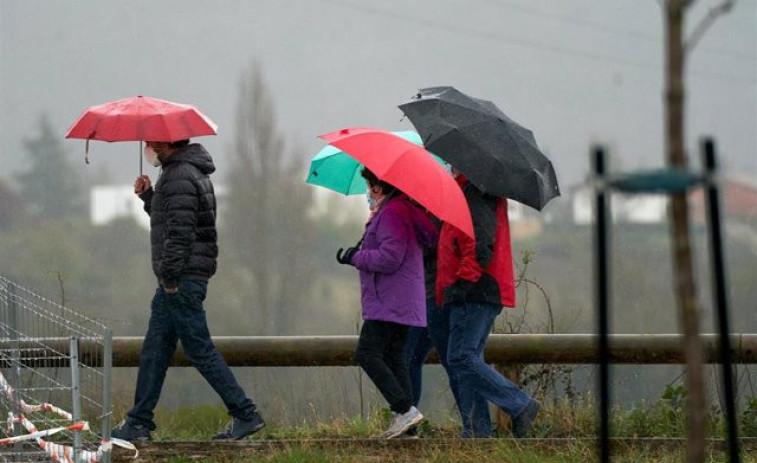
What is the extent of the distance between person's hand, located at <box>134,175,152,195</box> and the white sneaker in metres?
1.49

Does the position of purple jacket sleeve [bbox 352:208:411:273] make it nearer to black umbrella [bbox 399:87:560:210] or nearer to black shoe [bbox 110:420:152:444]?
black umbrella [bbox 399:87:560:210]

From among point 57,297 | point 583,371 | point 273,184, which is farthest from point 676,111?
point 273,184

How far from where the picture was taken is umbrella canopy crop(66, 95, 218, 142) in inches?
236

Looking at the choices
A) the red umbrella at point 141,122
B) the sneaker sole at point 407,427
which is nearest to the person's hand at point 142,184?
the red umbrella at point 141,122

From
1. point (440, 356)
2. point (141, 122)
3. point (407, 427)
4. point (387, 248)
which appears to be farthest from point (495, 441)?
point (141, 122)

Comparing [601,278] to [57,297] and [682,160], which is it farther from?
[57,297]

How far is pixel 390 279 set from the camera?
5.96m

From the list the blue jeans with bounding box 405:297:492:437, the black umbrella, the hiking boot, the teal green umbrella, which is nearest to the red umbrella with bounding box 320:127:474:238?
the black umbrella

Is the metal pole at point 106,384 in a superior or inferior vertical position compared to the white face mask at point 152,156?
inferior

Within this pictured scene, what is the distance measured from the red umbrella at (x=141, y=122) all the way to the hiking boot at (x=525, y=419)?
1799 mm

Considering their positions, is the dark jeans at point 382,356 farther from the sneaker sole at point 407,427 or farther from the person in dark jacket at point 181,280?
the person in dark jacket at point 181,280

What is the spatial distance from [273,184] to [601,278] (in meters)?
13.2

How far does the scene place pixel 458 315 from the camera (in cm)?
599

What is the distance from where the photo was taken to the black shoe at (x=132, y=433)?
6012mm
